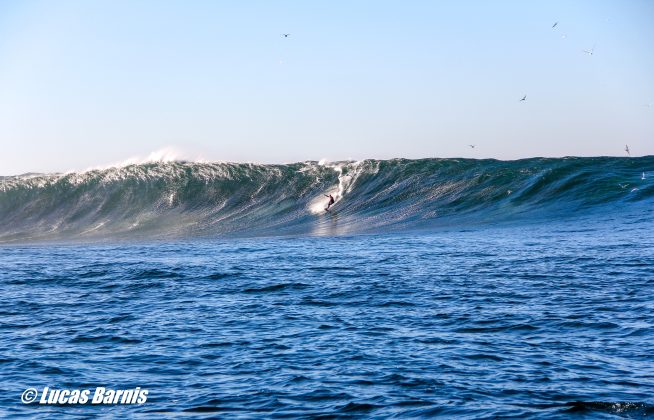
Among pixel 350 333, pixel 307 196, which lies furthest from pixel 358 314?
pixel 307 196

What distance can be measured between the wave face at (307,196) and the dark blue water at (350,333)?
11.2 meters

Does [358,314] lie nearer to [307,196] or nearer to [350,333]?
[350,333]

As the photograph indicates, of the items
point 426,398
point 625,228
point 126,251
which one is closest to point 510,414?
point 426,398

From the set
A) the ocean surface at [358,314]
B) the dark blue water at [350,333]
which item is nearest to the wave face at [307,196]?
the ocean surface at [358,314]

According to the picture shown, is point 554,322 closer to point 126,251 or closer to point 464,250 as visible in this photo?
point 464,250

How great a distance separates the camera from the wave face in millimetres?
32406

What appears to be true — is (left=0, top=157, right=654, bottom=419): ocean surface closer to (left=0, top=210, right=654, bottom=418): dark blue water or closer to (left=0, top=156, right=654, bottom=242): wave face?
(left=0, top=210, right=654, bottom=418): dark blue water

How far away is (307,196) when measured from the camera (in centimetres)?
3944

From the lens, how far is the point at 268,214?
119 feet

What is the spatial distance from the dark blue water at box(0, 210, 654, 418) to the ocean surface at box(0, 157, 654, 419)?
0.03m

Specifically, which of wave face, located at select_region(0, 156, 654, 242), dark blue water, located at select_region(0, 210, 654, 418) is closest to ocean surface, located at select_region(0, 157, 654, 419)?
dark blue water, located at select_region(0, 210, 654, 418)

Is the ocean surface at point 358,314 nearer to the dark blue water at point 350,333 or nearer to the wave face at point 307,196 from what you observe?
the dark blue water at point 350,333

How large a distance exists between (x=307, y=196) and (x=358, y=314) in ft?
86.5

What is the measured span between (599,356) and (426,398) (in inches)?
104
